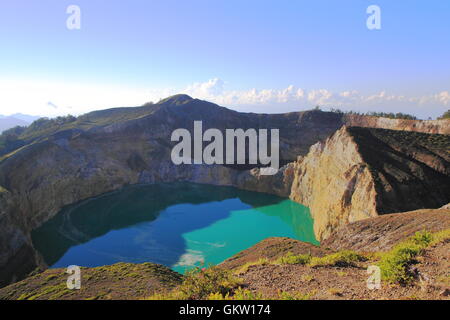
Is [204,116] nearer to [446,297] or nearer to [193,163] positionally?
[193,163]

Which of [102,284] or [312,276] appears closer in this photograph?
[312,276]

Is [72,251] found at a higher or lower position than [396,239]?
lower

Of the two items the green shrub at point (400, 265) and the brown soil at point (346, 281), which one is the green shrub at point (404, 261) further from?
the brown soil at point (346, 281)

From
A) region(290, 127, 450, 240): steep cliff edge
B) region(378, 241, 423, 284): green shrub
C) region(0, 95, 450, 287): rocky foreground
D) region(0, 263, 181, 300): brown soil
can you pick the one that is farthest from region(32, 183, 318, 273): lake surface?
region(378, 241, 423, 284): green shrub

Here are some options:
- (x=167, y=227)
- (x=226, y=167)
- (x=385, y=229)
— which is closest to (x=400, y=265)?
(x=385, y=229)

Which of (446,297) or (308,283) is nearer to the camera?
(446,297)

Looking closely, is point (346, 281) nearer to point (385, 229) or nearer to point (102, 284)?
point (385, 229)

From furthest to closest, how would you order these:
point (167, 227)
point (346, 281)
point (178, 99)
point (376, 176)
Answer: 1. point (178, 99)
2. point (167, 227)
3. point (376, 176)
4. point (346, 281)

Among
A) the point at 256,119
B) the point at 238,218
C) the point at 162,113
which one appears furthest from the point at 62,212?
the point at 256,119
